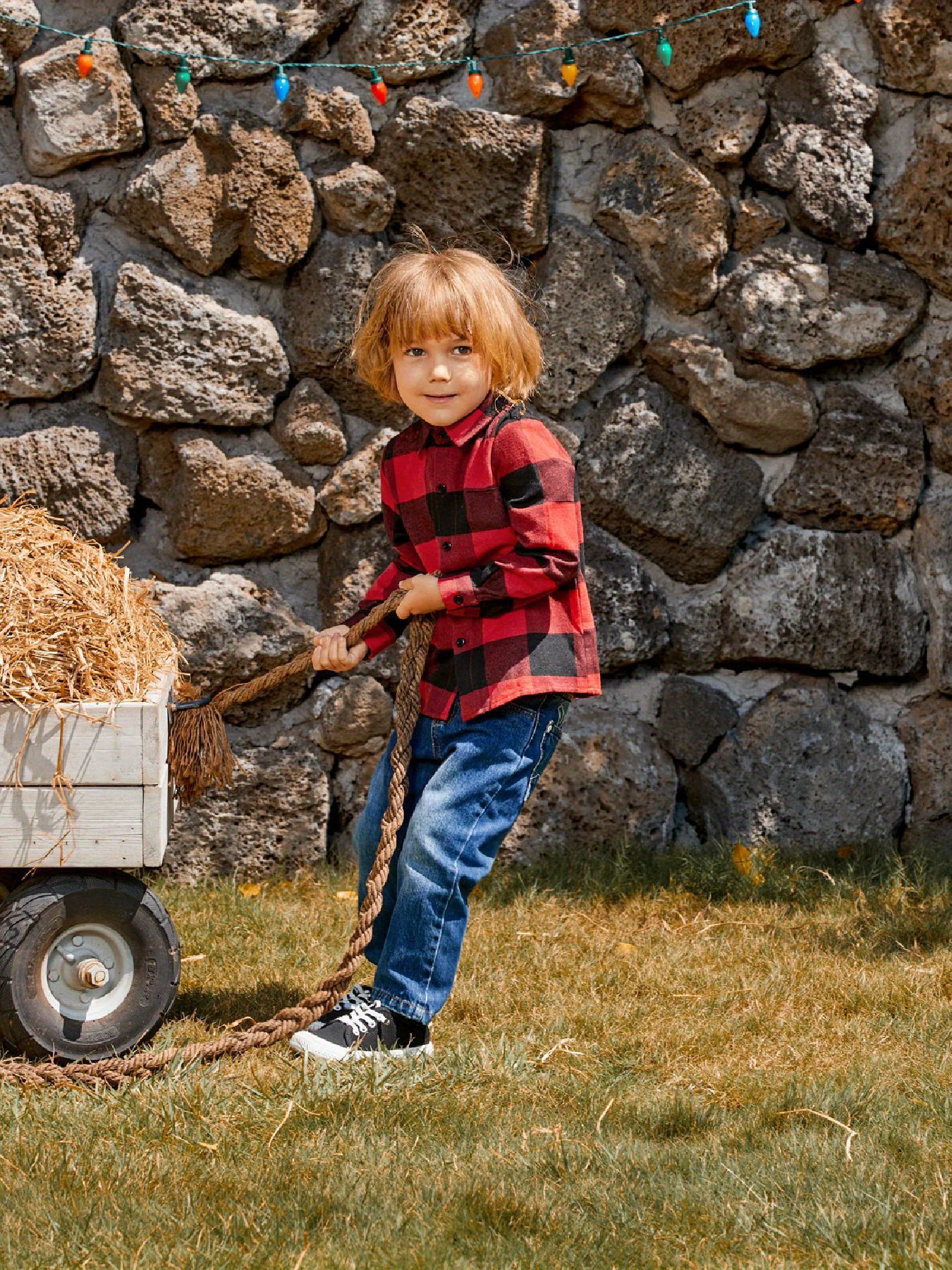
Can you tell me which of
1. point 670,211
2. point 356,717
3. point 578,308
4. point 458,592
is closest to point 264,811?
point 356,717

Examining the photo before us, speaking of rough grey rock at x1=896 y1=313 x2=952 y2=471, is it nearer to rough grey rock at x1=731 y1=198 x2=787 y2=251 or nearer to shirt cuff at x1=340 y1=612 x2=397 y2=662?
rough grey rock at x1=731 y1=198 x2=787 y2=251

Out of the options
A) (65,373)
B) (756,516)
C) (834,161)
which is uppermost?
(834,161)

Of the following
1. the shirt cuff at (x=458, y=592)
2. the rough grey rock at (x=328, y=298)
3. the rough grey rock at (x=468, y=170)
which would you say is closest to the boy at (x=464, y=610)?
the shirt cuff at (x=458, y=592)

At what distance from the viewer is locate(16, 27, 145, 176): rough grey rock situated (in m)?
3.35

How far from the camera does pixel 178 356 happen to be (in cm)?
344

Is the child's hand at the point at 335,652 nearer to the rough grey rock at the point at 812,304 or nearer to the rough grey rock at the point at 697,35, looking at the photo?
the rough grey rock at the point at 812,304

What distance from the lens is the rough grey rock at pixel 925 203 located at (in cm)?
357

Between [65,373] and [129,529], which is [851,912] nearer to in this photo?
[129,529]

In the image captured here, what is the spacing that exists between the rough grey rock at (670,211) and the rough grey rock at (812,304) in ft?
0.31

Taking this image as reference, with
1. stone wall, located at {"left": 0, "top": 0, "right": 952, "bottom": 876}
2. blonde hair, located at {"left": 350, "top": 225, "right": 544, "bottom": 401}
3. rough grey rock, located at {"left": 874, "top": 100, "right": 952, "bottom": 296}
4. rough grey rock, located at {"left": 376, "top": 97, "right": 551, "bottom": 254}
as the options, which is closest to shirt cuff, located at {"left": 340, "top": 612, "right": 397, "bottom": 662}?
blonde hair, located at {"left": 350, "top": 225, "right": 544, "bottom": 401}

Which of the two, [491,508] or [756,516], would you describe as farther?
[756,516]

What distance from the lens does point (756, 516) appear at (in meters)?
3.71

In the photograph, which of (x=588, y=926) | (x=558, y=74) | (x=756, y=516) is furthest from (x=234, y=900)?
(x=558, y=74)

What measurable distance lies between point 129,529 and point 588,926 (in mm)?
1493
